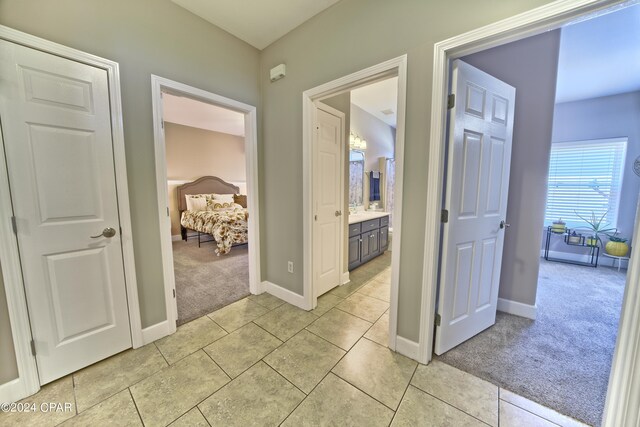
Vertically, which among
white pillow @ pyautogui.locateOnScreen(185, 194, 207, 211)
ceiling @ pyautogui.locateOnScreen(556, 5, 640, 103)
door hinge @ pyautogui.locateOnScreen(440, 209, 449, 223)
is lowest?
white pillow @ pyautogui.locateOnScreen(185, 194, 207, 211)

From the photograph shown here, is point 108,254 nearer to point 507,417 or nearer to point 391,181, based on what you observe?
point 507,417

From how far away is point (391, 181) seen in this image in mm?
5020

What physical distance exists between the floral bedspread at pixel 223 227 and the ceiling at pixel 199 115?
1.89 meters

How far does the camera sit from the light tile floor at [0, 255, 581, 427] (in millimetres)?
1278

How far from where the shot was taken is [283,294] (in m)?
2.61

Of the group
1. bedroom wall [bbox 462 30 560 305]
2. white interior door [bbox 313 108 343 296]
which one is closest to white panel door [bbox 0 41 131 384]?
white interior door [bbox 313 108 343 296]

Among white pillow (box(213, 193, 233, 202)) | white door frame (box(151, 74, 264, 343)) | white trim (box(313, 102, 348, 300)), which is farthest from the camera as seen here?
white pillow (box(213, 193, 233, 202))

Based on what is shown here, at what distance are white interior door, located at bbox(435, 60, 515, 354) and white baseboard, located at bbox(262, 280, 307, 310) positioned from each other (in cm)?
130

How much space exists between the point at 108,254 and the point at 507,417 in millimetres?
2709

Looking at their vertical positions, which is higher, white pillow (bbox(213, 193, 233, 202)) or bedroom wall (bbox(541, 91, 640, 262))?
bedroom wall (bbox(541, 91, 640, 262))

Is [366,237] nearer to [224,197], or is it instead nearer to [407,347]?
[407,347]

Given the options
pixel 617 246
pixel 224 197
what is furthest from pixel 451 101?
pixel 224 197

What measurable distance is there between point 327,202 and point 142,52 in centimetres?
198

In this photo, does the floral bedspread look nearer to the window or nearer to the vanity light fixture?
the vanity light fixture
